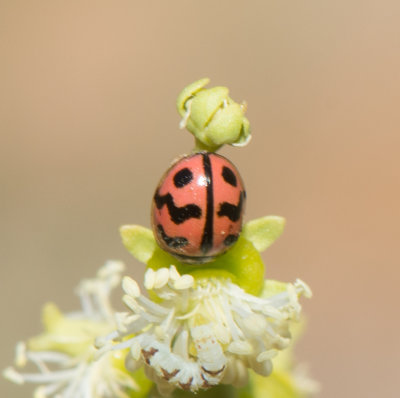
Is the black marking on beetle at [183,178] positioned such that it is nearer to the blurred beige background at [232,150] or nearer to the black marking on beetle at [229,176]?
the black marking on beetle at [229,176]

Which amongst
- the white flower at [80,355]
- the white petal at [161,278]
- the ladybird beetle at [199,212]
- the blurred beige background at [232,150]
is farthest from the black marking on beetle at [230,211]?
the blurred beige background at [232,150]

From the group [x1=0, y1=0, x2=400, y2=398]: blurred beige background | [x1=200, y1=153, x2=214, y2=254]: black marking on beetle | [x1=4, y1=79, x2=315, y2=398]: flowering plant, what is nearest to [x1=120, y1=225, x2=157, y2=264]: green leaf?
[x1=4, y1=79, x2=315, y2=398]: flowering plant

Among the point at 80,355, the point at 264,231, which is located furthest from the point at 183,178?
the point at 80,355

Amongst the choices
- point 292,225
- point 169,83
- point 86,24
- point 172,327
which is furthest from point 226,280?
point 86,24

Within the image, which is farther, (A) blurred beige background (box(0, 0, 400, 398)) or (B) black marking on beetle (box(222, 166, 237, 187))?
(A) blurred beige background (box(0, 0, 400, 398))

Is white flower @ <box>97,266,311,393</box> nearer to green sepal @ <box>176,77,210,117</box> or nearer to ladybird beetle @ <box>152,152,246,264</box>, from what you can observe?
ladybird beetle @ <box>152,152,246,264</box>

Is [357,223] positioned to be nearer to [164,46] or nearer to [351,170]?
[351,170]
